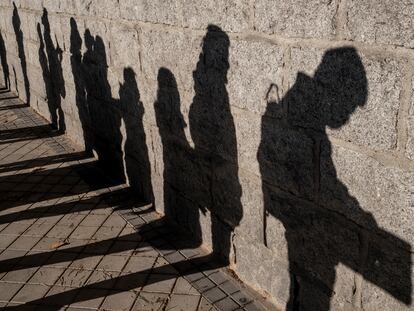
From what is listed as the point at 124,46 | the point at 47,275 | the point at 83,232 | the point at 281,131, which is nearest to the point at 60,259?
the point at 47,275

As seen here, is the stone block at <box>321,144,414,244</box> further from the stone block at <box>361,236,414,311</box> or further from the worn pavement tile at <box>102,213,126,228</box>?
the worn pavement tile at <box>102,213,126,228</box>

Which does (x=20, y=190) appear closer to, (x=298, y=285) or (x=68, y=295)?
(x=68, y=295)

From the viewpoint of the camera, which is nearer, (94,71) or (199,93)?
(199,93)

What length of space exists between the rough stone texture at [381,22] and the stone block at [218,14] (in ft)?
2.89

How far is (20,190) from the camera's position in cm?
574

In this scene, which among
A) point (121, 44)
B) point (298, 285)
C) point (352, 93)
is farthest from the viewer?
point (121, 44)

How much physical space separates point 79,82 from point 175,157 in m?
2.84

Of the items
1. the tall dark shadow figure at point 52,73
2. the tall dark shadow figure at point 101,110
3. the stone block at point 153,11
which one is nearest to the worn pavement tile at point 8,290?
the tall dark shadow figure at point 101,110

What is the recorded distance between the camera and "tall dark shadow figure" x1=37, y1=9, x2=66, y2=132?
23.3ft

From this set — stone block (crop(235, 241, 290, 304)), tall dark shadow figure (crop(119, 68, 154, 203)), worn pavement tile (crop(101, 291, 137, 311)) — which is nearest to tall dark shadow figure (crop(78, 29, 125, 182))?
tall dark shadow figure (crop(119, 68, 154, 203))

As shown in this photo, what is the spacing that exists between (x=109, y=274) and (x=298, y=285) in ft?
5.78

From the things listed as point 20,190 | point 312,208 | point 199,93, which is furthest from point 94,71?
point 312,208

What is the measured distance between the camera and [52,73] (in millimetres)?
7605

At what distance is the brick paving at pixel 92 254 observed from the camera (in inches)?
142
